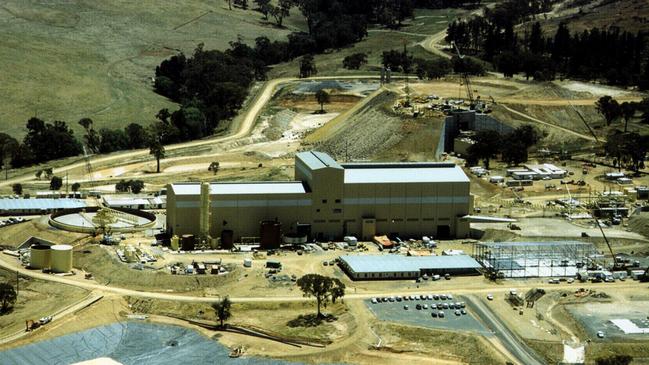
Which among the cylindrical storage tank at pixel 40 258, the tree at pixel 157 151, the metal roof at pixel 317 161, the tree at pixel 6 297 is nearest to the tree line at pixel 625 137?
the metal roof at pixel 317 161

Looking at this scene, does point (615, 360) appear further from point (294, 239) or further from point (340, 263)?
point (294, 239)

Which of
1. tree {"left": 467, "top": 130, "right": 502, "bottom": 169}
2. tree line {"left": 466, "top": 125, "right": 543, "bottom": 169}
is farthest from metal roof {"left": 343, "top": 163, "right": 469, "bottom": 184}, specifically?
tree line {"left": 466, "top": 125, "right": 543, "bottom": 169}

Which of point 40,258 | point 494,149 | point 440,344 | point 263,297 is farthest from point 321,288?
point 494,149

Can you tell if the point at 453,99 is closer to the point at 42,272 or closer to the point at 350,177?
the point at 350,177

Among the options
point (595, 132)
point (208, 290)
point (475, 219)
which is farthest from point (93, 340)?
point (595, 132)

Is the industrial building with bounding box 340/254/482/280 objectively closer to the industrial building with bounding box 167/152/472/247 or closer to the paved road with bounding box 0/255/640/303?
the paved road with bounding box 0/255/640/303
